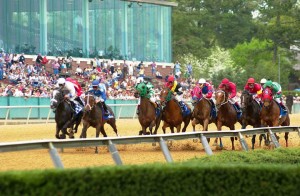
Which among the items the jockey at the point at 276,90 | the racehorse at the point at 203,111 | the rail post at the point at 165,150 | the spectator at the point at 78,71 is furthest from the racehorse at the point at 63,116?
the spectator at the point at 78,71

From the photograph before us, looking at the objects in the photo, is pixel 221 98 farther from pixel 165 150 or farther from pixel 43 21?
pixel 43 21

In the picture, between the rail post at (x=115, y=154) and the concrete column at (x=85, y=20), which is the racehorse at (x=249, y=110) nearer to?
the rail post at (x=115, y=154)

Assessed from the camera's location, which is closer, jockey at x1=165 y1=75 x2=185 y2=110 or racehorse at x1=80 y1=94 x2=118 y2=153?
racehorse at x1=80 y1=94 x2=118 y2=153

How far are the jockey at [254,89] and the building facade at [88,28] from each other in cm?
2343

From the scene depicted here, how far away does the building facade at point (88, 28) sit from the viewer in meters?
47.0

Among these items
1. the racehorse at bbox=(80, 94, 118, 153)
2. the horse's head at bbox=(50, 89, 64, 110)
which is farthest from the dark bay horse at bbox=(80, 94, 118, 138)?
the horse's head at bbox=(50, 89, 64, 110)

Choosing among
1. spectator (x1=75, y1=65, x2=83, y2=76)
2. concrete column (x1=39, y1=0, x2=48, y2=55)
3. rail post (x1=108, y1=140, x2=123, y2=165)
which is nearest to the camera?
rail post (x1=108, y1=140, x2=123, y2=165)

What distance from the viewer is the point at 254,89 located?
75.6ft

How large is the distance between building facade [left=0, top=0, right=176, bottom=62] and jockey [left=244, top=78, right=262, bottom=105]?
76.9 ft

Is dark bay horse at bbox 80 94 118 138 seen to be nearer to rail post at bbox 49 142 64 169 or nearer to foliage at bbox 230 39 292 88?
rail post at bbox 49 142 64 169

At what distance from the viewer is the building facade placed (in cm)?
4700

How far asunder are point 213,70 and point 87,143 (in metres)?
55.9

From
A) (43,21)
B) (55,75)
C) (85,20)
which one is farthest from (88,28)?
(55,75)

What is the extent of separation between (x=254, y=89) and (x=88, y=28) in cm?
2963
